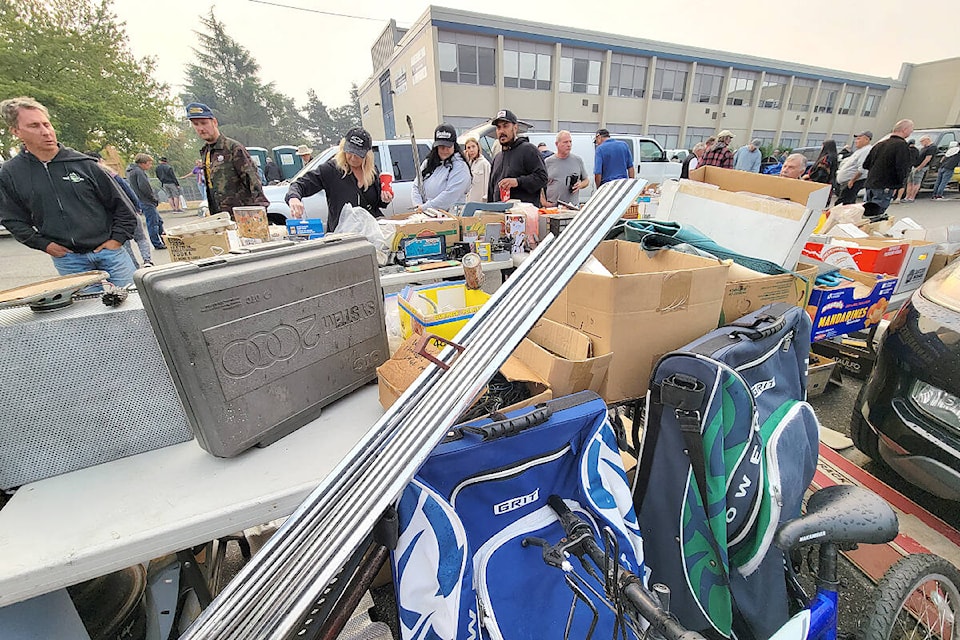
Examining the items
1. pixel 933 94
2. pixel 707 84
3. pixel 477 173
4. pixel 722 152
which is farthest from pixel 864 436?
pixel 933 94

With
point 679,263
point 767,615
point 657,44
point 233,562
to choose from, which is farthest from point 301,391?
point 657,44

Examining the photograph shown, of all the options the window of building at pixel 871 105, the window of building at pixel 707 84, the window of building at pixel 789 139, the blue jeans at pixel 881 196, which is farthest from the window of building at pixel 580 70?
the window of building at pixel 871 105

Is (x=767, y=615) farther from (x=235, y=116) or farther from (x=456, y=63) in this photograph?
(x=235, y=116)

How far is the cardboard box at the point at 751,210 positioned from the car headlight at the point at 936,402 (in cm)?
65

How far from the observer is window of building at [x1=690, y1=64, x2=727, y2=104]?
21.9m

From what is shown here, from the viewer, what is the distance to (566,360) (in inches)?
43.9

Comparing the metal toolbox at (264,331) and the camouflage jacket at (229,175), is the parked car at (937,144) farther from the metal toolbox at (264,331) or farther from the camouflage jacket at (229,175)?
the metal toolbox at (264,331)

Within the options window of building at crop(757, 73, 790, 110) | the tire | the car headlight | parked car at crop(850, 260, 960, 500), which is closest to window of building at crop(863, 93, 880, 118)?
window of building at crop(757, 73, 790, 110)

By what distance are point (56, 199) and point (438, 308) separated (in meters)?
2.95

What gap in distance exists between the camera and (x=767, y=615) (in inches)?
45.2

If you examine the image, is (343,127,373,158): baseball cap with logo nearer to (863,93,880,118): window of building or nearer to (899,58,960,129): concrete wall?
(863,93,880,118): window of building

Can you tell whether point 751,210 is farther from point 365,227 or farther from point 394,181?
point 394,181

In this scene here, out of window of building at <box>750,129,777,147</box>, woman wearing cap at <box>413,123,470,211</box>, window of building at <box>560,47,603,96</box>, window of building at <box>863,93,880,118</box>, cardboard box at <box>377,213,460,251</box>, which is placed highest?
window of building at <box>560,47,603,96</box>

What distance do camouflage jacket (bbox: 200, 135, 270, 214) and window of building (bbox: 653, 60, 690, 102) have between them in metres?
23.5
